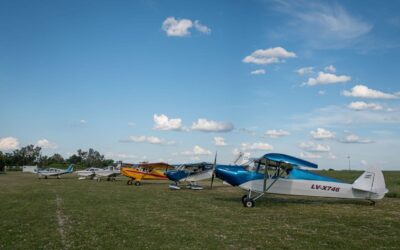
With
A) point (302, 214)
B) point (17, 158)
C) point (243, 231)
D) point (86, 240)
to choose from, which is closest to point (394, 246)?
point (243, 231)

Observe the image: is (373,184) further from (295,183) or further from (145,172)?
(145,172)

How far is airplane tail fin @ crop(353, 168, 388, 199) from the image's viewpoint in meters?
17.1

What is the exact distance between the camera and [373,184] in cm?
1714

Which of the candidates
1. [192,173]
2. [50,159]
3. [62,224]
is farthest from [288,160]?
[50,159]

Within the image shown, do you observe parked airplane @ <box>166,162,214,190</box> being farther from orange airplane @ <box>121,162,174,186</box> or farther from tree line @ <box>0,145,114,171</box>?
tree line @ <box>0,145,114,171</box>

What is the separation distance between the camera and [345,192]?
1722 centimetres

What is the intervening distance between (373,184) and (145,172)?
2310 centimetres

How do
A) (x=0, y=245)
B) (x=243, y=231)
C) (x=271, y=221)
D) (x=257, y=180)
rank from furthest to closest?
(x=257, y=180), (x=271, y=221), (x=243, y=231), (x=0, y=245)

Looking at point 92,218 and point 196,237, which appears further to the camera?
point 92,218

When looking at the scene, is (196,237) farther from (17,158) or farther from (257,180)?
(17,158)

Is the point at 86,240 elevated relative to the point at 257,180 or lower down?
lower down

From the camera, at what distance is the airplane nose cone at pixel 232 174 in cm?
1708

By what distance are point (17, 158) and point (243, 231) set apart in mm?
148561

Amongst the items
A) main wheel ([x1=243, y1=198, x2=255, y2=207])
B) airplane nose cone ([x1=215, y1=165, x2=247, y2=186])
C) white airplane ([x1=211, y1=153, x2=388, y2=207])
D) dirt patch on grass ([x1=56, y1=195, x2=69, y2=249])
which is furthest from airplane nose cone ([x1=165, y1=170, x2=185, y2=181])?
dirt patch on grass ([x1=56, y1=195, x2=69, y2=249])
